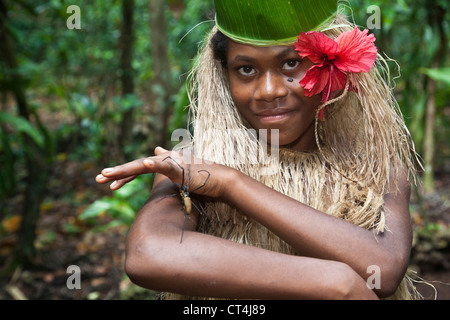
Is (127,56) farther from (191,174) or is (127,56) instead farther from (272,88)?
(191,174)

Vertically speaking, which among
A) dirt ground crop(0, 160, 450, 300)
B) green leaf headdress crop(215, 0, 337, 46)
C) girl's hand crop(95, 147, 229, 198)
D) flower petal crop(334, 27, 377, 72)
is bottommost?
dirt ground crop(0, 160, 450, 300)

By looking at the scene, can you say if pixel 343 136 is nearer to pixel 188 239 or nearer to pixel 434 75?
pixel 188 239

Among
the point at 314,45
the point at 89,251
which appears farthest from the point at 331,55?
the point at 89,251

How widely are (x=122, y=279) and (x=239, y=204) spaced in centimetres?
233

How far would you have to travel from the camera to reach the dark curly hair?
1.58m

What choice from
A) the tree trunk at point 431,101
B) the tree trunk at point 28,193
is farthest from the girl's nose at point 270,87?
the tree trunk at point 431,101

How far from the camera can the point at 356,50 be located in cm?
144

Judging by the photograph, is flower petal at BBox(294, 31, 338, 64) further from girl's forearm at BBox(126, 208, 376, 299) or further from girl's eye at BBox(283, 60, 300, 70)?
girl's forearm at BBox(126, 208, 376, 299)

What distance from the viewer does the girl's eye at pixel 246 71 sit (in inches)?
59.6

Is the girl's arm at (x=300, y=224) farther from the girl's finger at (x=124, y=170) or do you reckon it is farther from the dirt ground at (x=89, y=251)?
the dirt ground at (x=89, y=251)

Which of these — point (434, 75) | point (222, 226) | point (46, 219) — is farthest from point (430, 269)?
point (46, 219)

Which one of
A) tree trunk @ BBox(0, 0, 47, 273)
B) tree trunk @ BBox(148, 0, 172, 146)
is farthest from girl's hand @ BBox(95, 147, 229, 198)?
tree trunk @ BBox(148, 0, 172, 146)

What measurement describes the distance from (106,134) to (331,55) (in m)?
3.32

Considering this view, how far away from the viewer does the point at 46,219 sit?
470cm
